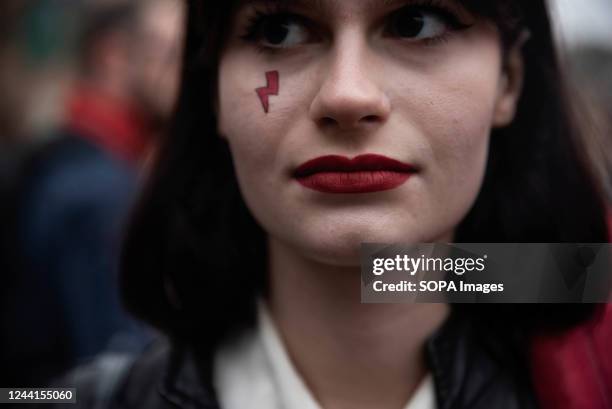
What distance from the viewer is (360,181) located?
1401mm

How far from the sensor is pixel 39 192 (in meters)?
2.81

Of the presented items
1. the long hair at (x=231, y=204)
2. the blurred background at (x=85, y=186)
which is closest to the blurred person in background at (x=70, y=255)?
the blurred background at (x=85, y=186)

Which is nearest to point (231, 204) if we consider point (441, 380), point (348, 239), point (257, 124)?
point (257, 124)

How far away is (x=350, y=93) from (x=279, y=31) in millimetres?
242

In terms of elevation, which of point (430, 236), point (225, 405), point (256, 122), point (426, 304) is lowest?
point (225, 405)

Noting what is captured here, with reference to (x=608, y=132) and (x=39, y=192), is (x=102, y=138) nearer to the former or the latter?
(x=39, y=192)

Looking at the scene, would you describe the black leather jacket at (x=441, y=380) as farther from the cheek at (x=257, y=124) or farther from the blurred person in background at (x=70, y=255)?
the blurred person in background at (x=70, y=255)

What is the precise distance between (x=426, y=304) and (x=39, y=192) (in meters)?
1.69

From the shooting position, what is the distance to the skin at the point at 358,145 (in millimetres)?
1398

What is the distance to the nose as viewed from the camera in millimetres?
1347

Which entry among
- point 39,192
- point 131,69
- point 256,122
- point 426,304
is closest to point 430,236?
point 426,304

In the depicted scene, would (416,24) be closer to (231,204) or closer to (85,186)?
(231,204)

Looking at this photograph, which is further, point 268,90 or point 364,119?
point 268,90

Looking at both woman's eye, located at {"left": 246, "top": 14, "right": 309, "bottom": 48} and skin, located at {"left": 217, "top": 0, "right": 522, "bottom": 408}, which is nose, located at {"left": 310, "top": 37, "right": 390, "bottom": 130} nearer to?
skin, located at {"left": 217, "top": 0, "right": 522, "bottom": 408}
